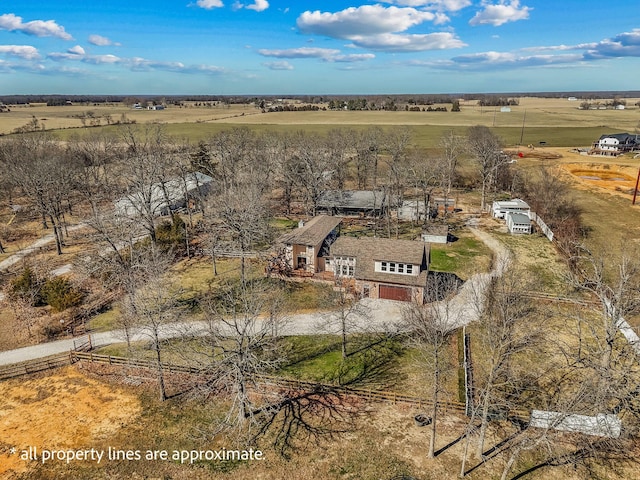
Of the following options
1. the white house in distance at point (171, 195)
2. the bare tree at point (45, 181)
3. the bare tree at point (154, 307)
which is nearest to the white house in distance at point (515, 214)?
the bare tree at point (154, 307)

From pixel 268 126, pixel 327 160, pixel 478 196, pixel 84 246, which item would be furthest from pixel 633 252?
pixel 268 126

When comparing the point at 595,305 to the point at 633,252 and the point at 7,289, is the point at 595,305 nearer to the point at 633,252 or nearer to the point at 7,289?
the point at 633,252

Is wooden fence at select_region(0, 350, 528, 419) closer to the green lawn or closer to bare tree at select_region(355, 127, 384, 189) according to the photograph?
the green lawn

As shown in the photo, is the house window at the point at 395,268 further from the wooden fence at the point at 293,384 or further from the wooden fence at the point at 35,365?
the wooden fence at the point at 35,365

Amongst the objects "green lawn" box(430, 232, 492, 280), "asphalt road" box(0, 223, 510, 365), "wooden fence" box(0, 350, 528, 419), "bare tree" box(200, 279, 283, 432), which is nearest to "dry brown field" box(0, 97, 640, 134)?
"green lawn" box(430, 232, 492, 280)

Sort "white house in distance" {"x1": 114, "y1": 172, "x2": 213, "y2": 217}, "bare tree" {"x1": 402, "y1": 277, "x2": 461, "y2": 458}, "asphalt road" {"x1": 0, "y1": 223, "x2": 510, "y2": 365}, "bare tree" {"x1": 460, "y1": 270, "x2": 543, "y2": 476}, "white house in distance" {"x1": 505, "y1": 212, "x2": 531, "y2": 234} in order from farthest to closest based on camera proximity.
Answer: "white house in distance" {"x1": 114, "y1": 172, "x2": 213, "y2": 217} < "white house in distance" {"x1": 505, "y1": 212, "x2": 531, "y2": 234} < "asphalt road" {"x1": 0, "y1": 223, "x2": 510, "y2": 365} < "bare tree" {"x1": 402, "y1": 277, "x2": 461, "y2": 458} < "bare tree" {"x1": 460, "y1": 270, "x2": 543, "y2": 476}

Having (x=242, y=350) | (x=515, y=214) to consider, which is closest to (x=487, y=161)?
(x=515, y=214)

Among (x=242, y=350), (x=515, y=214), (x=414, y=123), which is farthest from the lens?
(x=414, y=123)

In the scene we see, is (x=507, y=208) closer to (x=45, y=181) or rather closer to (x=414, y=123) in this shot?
(x=45, y=181)
